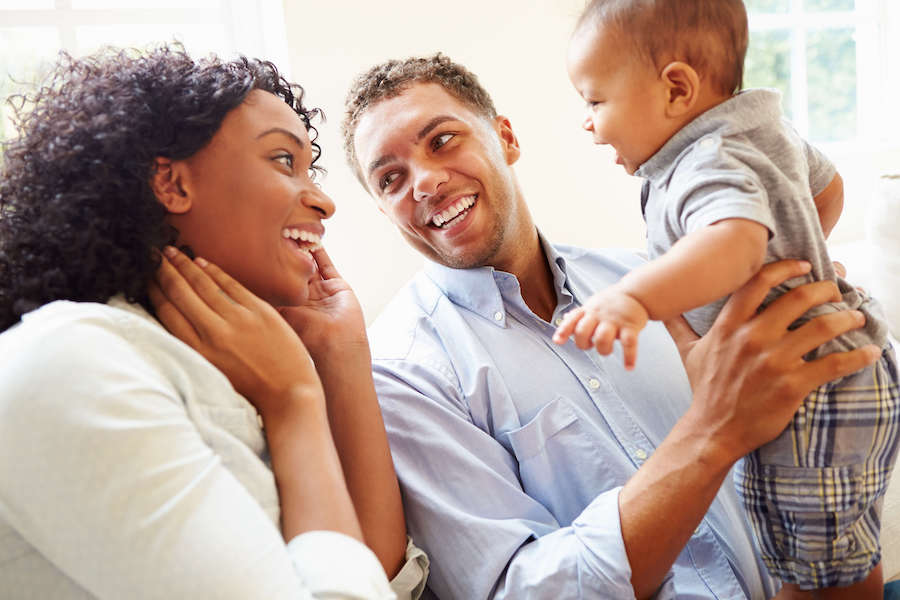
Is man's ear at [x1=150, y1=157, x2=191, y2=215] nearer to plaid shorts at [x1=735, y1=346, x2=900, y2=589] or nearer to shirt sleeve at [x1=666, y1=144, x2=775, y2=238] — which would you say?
shirt sleeve at [x1=666, y1=144, x2=775, y2=238]

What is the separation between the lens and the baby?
1168mm

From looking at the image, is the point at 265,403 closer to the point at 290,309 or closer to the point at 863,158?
the point at 290,309

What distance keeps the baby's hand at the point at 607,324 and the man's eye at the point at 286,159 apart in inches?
22.0

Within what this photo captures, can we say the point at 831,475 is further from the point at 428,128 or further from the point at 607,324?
the point at 428,128

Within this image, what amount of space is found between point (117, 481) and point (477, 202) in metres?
1.07

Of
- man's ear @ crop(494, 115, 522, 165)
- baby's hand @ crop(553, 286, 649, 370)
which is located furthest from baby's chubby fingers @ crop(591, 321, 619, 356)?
man's ear @ crop(494, 115, 522, 165)

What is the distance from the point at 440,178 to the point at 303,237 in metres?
0.48

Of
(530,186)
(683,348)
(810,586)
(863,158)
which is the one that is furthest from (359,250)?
(863,158)

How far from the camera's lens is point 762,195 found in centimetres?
108

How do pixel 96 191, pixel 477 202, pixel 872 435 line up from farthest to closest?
pixel 477 202, pixel 872 435, pixel 96 191

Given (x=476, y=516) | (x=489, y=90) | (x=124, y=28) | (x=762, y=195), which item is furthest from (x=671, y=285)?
(x=124, y=28)

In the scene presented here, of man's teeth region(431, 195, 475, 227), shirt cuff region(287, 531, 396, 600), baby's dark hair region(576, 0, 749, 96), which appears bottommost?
shirt cuff region(287, 531, 396, 600)

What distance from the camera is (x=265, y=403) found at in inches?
43.3

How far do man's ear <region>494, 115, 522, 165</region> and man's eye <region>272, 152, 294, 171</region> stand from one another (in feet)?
2.60
